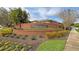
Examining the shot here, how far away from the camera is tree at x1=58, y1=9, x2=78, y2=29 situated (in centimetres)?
129

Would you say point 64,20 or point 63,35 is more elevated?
point 64,20

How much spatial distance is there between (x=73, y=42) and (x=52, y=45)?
17cm

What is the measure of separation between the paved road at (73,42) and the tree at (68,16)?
7 centimetres

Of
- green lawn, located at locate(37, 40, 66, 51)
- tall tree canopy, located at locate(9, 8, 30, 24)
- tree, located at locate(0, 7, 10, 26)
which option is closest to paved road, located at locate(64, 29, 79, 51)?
green lawn, located at locate(37, 40, 66, 51)

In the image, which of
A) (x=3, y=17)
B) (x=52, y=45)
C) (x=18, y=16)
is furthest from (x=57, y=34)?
(x=3, y=17)

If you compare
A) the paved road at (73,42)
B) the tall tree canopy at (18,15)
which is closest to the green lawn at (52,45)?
the paved road at (73,42)

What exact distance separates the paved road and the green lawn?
A: 0.13ft

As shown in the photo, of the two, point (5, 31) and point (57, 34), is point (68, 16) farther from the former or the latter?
point (5, 31)

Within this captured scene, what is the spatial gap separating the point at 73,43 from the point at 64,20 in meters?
0.19

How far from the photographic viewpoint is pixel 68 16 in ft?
4.26
